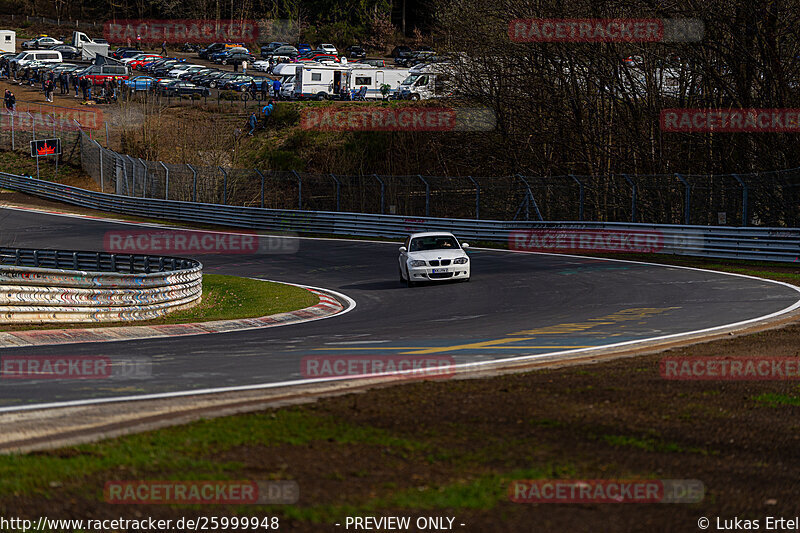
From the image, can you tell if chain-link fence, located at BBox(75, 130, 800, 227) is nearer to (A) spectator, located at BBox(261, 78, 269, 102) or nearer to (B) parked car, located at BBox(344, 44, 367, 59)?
(A) spectator, located at BBox(261, 78, 269, 102)

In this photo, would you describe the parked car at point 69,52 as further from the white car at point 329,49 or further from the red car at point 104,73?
the white car at point 329,49

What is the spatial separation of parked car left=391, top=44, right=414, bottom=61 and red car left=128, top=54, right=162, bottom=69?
23846mm

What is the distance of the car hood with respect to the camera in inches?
905

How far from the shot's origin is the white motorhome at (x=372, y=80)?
67.4 metres

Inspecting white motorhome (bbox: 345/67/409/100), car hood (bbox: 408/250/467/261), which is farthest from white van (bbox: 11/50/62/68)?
car hood (bbox: 408/250/467/261)

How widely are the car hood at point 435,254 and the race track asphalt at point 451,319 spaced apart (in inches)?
30.8

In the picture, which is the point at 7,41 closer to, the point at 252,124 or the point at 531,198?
the point at 252,124

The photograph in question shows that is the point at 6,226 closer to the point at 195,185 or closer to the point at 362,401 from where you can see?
the point at 195,185

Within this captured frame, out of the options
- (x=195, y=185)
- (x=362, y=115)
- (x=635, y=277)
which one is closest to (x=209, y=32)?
(x=362, y=115)

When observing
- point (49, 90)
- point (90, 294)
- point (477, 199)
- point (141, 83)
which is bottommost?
point (90, 294)

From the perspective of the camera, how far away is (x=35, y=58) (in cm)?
8300

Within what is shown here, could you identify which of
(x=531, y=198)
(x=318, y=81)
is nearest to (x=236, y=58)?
(x=318, y=81)

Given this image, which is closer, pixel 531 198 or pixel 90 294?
pixel 90 294

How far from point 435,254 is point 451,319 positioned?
6361mm
